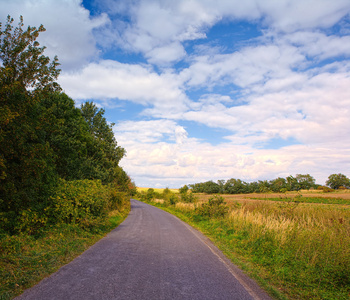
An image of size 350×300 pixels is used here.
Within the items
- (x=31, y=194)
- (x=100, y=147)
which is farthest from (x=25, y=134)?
(x=100, y=147)

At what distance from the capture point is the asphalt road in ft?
14.9

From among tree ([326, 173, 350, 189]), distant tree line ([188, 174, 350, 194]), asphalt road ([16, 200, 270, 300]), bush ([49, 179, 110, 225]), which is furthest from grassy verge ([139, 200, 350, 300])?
tree ([326, 173, 350, 189])

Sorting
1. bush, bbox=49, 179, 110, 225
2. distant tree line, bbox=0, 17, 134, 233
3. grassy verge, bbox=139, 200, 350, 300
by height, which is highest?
distant tree line, bbox=0, 17, 134, 233

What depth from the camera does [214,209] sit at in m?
19.0

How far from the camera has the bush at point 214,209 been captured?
1845cm

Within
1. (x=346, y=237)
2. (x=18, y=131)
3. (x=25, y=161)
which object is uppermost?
(x=18, y=131)

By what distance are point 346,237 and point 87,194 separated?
35.8 ft

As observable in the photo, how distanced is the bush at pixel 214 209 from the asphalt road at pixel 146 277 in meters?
10.2

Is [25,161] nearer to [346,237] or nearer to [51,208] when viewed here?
[51,208]

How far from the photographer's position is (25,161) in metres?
7.36

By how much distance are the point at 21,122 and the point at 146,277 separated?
606cm

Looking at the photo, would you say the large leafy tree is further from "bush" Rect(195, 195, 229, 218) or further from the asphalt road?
"bush" Rect(195, 195, 229, 218)

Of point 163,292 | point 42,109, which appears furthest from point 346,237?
point 42,109

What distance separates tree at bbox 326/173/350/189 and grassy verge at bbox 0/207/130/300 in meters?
114
